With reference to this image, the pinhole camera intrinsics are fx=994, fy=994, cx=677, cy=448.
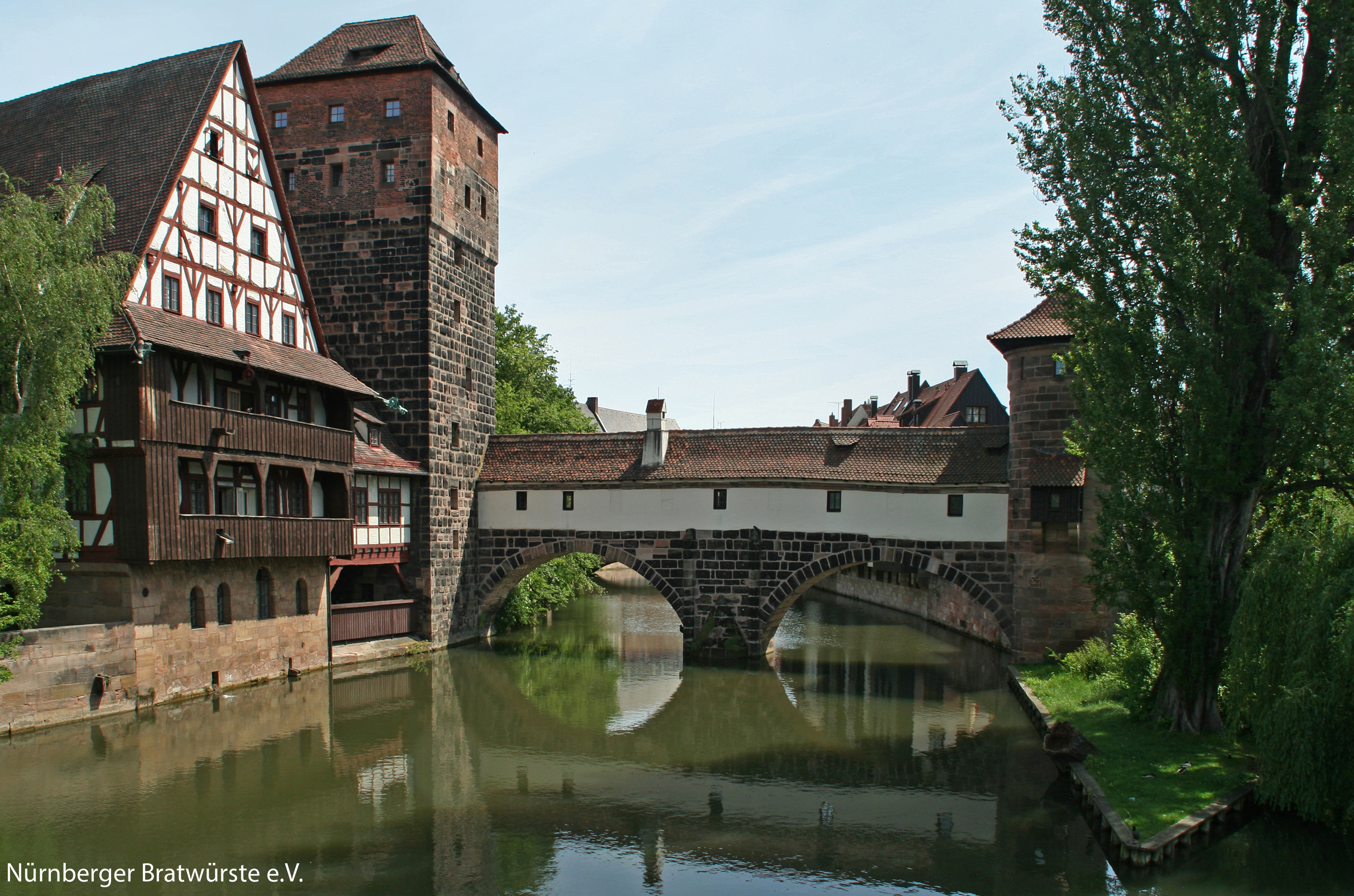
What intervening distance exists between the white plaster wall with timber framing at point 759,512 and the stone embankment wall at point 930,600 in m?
2.48

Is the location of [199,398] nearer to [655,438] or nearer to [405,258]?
[405,258]

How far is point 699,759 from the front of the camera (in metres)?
15.0

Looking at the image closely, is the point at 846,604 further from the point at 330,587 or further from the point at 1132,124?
the point at 1132,124

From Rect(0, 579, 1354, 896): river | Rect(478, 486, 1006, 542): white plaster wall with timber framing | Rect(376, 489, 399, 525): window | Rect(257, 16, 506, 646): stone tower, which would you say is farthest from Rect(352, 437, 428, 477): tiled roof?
Rect(0, 579, 1354, 896): river

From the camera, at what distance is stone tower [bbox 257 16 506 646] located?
2366 centimetres

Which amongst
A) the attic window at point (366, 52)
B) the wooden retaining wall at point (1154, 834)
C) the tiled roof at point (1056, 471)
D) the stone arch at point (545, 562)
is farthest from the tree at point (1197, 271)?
the attic window at point (366, 52)

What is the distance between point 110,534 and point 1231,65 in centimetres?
1834

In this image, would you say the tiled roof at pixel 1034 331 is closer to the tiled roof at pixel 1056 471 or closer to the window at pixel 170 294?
the tiled roof at pixel 1056 471

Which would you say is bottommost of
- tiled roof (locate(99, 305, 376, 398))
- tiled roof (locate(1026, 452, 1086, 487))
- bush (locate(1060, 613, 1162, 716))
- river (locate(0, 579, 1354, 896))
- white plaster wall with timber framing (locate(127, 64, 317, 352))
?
river (locate(0, 579, 1354, 896))

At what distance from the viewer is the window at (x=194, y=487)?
17500 mm

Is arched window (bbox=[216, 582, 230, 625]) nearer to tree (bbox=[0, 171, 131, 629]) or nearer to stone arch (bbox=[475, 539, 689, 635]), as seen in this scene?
tree (bbox=[0, 171, 131, 629])

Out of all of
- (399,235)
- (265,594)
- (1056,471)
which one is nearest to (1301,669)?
(1056,471)

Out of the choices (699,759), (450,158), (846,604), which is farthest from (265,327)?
(846,604)

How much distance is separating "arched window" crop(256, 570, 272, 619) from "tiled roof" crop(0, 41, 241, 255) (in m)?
6.51
